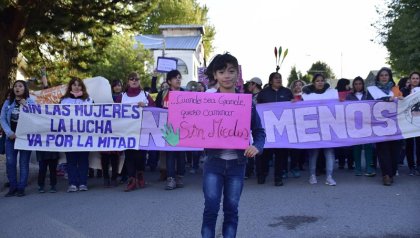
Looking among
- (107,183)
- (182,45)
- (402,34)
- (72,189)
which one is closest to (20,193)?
(72,189)

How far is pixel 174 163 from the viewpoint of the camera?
8203mm

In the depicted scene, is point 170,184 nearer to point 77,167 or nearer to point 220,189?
point 77,167

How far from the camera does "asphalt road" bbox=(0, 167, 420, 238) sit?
17.2ft

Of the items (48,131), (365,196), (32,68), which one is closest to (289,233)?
(365,196)

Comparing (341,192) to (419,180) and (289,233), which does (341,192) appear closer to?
(419,180)

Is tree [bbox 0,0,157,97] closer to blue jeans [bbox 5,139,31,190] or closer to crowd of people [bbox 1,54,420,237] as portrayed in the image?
crowd of people [bbox 1,54,420,237]

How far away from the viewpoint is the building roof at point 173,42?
179 feet

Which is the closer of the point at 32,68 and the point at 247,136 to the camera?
the point at 247,136

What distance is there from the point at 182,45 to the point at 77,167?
48199 millimetres

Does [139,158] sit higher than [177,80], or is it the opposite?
[177,80]

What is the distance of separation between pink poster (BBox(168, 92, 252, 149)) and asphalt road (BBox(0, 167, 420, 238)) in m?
1.44

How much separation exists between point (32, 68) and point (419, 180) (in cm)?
1271

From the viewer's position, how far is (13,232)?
17.8 ft

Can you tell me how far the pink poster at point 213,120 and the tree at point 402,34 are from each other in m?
24.7
